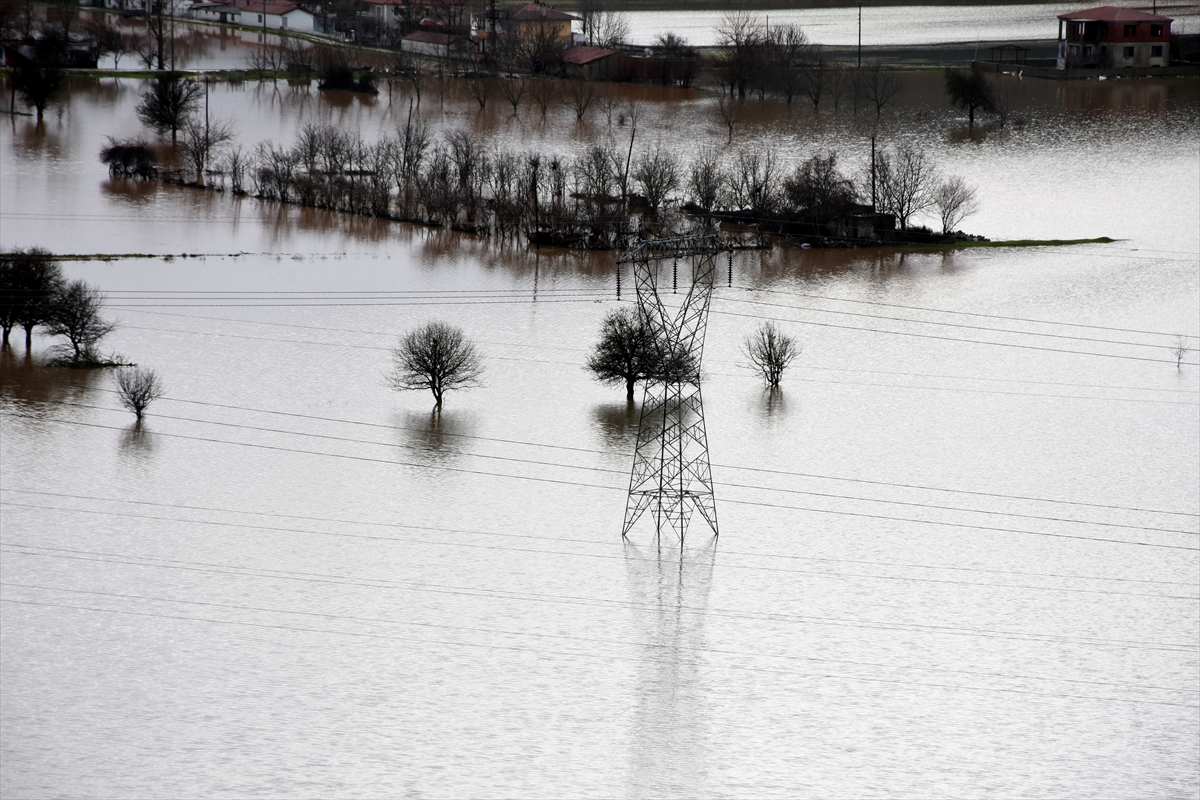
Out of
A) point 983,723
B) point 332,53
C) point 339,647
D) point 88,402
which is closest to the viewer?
point 983,723

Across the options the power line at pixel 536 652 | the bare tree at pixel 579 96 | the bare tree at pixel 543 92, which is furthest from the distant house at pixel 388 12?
the power line at pixel 536 652

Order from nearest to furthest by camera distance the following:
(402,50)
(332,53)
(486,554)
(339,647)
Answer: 1. (339,647)
2. (486,554)
3. (332,53)
4. (402,50)

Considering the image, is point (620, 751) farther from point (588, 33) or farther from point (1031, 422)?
point (588, 33)

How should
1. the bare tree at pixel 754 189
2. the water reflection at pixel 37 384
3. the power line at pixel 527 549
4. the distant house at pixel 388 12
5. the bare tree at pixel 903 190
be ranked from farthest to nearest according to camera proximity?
the distant house at pixel 388 12 → the bare tree at pixel 754 189 → the bare tree at pixel 903 190 → the water reflection at pixel 37 384 → the power line at pixel 527 549

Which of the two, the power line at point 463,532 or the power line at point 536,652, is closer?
the power line at point 536,652

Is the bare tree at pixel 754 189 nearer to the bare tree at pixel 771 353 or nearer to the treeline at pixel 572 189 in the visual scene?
the treeline at pixel 572 189

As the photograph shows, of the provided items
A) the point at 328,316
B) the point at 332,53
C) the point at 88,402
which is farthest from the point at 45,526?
the point at 332,53

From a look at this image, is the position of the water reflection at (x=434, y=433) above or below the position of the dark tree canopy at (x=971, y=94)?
below
